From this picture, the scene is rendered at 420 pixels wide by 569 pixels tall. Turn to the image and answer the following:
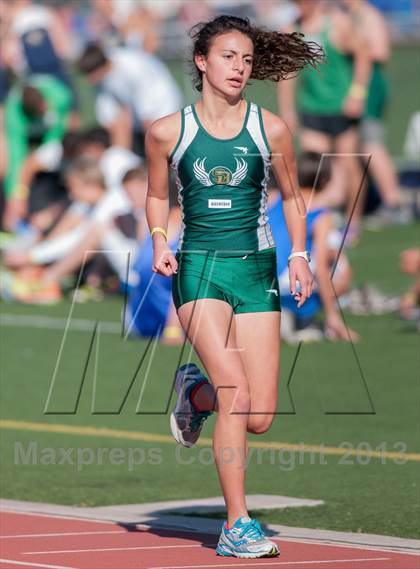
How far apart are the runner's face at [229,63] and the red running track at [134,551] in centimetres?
205

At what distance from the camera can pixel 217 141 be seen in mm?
7012

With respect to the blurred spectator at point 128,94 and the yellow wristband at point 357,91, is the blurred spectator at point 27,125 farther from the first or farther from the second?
the yellow wristband at point 357,91

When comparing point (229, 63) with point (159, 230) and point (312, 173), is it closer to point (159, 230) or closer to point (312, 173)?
point (159, 230)

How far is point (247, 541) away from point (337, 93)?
1180 cm

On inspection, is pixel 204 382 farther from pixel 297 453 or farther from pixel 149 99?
pixel 149 99

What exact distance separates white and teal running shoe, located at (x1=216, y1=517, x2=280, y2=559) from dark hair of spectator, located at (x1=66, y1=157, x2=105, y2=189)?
403 inches

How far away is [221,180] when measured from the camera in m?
7.00

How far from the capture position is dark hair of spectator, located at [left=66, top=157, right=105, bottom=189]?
55.1 feet

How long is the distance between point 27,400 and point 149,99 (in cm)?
851

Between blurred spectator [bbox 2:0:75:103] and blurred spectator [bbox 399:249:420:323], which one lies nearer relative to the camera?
blurred spectator [bbox 399:249:420:323]

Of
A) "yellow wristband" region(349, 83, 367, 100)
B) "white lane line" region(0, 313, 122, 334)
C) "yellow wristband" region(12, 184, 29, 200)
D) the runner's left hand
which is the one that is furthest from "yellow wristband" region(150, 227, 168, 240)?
"yellow wristband" region(12, 184, 29, 200)

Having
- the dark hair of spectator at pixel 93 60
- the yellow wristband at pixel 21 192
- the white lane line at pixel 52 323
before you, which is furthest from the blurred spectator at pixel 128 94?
the white lane line at pixel 52 323

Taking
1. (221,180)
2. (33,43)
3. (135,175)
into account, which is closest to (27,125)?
(33,43)

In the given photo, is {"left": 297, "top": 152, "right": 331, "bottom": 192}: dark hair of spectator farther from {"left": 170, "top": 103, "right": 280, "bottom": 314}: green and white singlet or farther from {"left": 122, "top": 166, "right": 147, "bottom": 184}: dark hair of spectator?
{"left": 170, "top": 103, "right": 280, "bottom": 314}: green and white singlet
